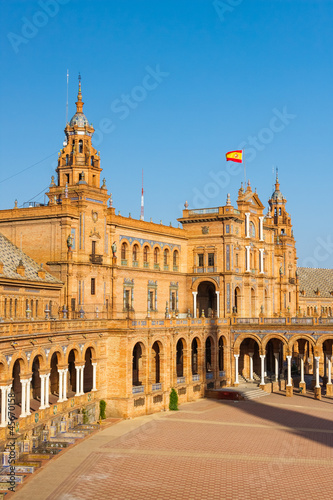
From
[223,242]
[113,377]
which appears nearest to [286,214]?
[223,242]

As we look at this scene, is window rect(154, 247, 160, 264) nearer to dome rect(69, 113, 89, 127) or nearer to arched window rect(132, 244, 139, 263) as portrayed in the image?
arched window rect(132, 244, 139, 263)

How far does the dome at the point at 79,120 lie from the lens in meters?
64.1

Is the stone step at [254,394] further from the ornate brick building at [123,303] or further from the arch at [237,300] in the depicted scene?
the arch at [237,300]

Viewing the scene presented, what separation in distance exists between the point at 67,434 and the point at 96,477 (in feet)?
28.3

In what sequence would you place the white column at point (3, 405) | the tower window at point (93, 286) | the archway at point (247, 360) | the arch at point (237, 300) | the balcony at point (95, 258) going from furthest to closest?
the arch at point (237, 300) < the archway at point (247, 360) < the tower window at point (93, 286) < the balcony at point (95, 258) < the white column at point (3, 405)

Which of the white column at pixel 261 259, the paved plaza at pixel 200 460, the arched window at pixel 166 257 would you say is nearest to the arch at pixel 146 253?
the arched window at pixel 166 257

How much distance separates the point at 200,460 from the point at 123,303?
27184mm

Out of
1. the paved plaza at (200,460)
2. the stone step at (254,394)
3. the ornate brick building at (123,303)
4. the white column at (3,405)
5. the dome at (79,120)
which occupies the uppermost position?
the dome at (79,120)

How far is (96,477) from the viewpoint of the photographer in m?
37.8

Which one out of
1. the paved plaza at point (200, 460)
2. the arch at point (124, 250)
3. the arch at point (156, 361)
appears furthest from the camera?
the arch at point (124, 250)

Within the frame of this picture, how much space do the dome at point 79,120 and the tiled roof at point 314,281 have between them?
62.8 m

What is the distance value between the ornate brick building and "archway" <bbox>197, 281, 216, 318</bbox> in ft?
0.42

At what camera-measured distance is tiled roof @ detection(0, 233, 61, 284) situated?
51.8m

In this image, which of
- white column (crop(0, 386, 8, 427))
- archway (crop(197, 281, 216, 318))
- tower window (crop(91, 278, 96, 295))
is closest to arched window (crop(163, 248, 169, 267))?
archway (crop(197, 281, 216, 318))
